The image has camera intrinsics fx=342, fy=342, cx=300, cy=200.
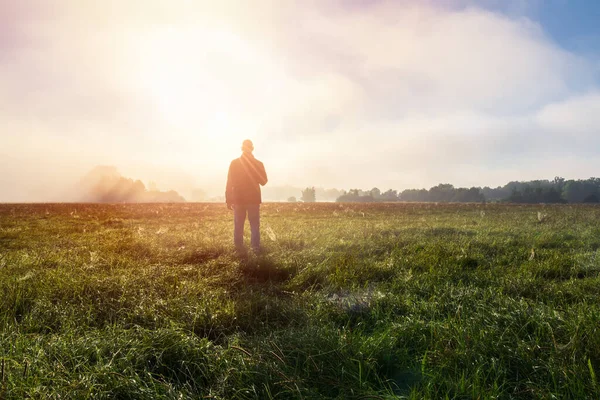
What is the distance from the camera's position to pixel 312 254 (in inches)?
307

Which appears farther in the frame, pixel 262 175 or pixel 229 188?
pixel 262 175

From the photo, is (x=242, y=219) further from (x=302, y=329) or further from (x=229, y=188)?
(x=302, y=329)

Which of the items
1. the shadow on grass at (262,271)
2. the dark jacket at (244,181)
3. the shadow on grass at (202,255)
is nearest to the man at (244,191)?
the dark jacket at (244,181)

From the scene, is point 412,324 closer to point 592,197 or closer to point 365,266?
point 365,266

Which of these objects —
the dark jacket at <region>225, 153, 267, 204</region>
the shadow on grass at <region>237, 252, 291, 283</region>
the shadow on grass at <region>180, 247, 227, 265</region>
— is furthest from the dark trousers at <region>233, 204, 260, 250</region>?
the shadow on grass at <region>237, 252, 291, 283</region>

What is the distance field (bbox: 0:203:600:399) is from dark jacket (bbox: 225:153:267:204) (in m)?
2.28

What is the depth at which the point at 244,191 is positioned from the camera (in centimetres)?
884

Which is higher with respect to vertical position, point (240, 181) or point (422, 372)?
point (240, 181)

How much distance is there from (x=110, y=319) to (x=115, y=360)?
1128 millimetres

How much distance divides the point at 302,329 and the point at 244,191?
5792 mm

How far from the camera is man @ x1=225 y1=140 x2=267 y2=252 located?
28.9 ft

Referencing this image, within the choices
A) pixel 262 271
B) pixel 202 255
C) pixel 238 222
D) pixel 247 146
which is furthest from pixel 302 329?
pixel 247 146

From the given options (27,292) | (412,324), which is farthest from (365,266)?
(27,292)

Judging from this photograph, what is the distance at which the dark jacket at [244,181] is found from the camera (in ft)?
28.9
